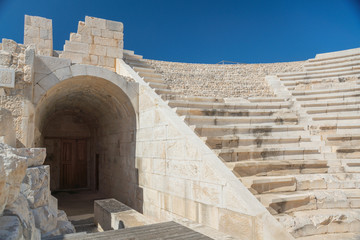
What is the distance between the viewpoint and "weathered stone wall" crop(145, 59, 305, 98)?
7.76m

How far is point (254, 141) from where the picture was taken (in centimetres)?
516

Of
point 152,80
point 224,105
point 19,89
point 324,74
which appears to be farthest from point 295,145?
point 19,89

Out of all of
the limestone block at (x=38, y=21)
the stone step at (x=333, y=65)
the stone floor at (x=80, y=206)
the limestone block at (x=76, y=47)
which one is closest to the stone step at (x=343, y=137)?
the stone step at (x=333, y=65)

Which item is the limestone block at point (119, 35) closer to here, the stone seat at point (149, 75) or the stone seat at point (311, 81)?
the stone seat at point (149, 75)

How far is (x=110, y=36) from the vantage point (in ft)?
28.5

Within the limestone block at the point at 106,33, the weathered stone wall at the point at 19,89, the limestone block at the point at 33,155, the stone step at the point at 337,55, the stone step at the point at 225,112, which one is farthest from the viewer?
the stone step at the point at 337,55

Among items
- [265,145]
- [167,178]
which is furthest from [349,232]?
[167,178]

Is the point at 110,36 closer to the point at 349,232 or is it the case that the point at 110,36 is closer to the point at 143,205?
the point at 143,205

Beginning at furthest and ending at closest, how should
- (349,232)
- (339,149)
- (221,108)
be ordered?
(221,108)
(339,149)
(349,232)

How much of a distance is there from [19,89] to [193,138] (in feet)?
11.5

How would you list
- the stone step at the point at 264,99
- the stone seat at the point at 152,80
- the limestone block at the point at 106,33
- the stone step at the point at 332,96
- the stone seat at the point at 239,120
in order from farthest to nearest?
the limestone block at the point at 106,33 → the stone seat at the point at 152,80 → the stone step at the point at 264,99 → the stone step at the point at 332,96 → the stone seat at the point at 239,120

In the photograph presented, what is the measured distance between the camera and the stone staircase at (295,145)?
12.2 ft

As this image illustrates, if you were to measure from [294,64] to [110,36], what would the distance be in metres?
7.42

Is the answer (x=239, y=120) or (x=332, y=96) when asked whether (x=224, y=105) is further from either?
(x=332, y=96)
